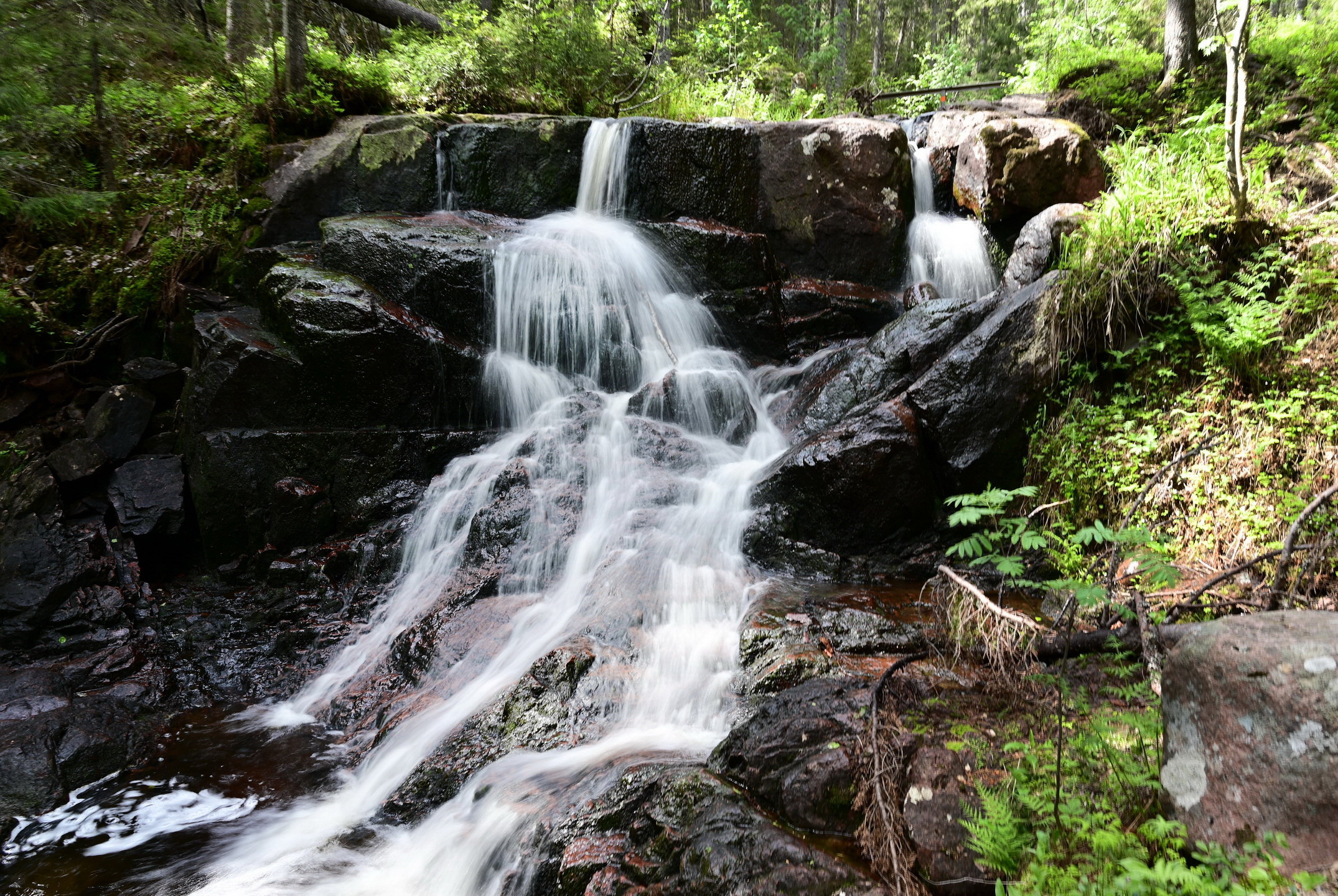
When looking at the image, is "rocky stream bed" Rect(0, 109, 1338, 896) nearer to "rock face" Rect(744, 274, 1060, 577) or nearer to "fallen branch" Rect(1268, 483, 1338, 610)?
"rock face" Rect(744, 274, 1060, 577)

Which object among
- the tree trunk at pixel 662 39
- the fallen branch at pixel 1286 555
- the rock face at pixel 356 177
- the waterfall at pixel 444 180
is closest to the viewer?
the fallen branch at pixel 1286 555

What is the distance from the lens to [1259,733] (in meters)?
2.18

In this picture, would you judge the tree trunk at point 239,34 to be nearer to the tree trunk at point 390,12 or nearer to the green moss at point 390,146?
the tree trunk at point 390,12

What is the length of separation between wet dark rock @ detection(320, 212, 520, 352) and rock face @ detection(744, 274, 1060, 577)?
3.99 m

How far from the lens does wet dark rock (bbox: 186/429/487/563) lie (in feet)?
22.0

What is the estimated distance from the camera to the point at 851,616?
461 centimetres

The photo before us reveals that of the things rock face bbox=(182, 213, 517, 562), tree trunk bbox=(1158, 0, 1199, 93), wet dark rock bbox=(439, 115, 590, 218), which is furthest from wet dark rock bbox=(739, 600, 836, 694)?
tree trunk bbox=(1158, 0, 1199, 93)

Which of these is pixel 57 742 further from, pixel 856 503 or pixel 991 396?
pixel 991 396

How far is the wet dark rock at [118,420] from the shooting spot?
23.2 feet

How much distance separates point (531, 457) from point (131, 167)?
283 inches

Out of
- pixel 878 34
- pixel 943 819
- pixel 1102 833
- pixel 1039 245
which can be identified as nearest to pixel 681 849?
pixel 943 819

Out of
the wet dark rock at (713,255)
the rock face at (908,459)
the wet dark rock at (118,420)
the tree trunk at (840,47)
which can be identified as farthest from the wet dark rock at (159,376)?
the tree trunk at (840,47)

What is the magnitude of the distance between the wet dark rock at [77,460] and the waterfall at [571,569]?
3.26 meters

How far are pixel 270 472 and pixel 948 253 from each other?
8.86 metres
